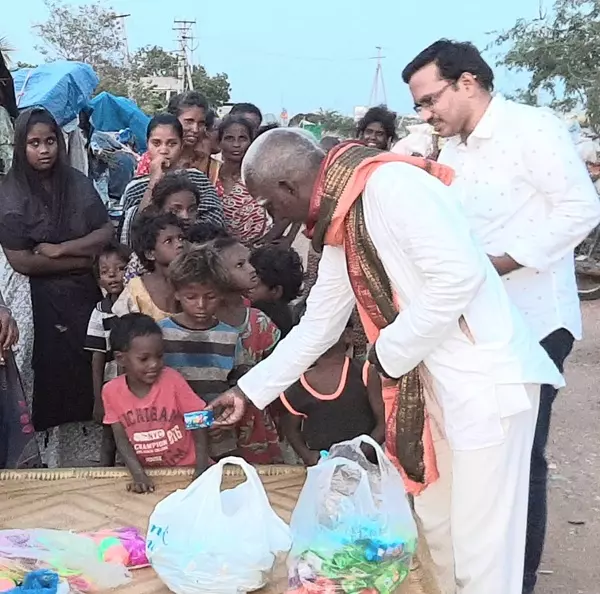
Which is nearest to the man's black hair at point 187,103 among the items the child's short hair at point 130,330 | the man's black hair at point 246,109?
the man's black hair at point 246,109

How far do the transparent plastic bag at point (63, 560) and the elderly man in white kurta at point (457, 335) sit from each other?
39.4 inches

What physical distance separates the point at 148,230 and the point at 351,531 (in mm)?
1759

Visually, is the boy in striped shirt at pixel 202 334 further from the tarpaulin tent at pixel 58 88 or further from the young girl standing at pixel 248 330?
the tarpaulin tent at pixel 58 88

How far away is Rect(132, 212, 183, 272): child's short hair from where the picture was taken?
12.3ft

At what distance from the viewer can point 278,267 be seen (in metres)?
4.02

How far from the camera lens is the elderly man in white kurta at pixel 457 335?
2.13 m

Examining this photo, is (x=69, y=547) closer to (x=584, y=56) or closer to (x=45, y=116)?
(x=45, y=116)

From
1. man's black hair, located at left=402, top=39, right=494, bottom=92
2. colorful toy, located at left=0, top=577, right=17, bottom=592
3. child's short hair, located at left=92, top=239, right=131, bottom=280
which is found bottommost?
colorful toy, located at left=0, top=577, right=17, bottom=592

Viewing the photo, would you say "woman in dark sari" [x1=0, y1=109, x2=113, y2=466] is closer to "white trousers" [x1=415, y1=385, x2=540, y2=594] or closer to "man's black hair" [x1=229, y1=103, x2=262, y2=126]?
"man's black hair" [x1=229, y1=103, x2=262, y2=126]

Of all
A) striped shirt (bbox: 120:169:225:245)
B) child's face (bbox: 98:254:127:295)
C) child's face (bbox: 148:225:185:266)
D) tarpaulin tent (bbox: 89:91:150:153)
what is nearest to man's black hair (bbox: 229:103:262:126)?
striped shirt (bbox: 120:169:225:245)

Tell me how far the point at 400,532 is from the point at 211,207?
7.09 ft

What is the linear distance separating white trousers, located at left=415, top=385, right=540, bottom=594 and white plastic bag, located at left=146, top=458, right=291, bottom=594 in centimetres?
49

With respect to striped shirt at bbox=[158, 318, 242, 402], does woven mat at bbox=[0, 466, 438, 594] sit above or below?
below

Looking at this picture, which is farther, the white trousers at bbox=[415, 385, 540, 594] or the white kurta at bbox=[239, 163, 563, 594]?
the white trousers at bbox=[415, 385, 540, 594]
